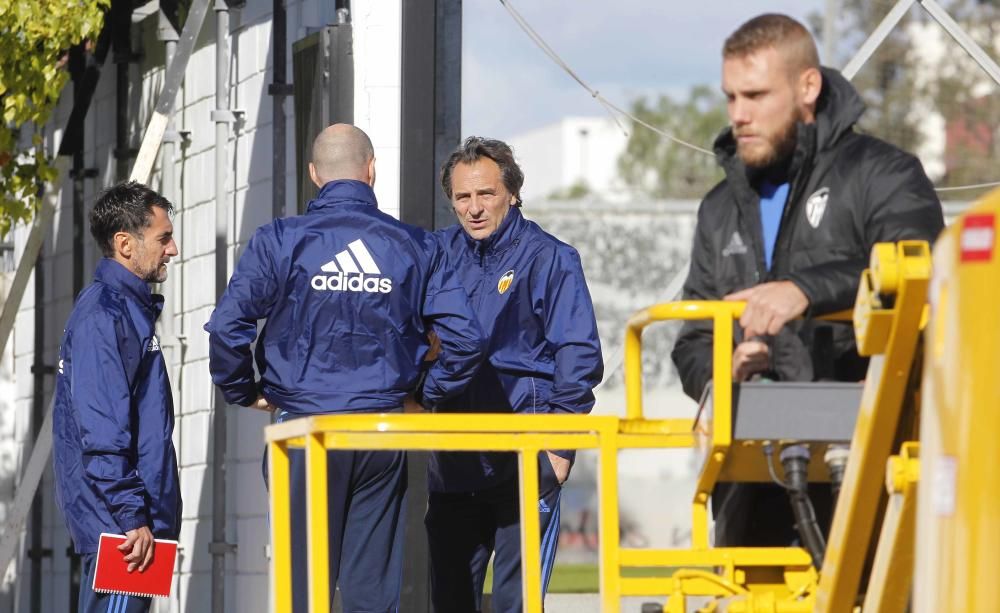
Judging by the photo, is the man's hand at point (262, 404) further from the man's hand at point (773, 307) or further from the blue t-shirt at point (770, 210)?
the man's hand at point (773, 307)

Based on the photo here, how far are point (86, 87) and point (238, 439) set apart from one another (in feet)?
9.42

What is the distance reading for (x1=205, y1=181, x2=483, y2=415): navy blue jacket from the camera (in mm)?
5625

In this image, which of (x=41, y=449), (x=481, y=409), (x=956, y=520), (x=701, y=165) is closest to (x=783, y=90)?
(x=956, y=520)

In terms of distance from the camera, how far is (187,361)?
32.7 ft

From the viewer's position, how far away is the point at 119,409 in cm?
603

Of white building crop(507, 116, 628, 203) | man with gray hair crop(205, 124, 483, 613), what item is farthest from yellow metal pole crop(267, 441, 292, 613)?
white building crop(507, 116, 628, 203)

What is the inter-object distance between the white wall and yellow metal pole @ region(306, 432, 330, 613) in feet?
11.1

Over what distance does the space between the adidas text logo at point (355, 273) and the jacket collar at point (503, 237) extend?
1.80 feet

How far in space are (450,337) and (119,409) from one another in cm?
119

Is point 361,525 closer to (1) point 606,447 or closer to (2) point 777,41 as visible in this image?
(1) point 606,447

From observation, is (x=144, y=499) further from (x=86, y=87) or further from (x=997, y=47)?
(x=997, y=47)

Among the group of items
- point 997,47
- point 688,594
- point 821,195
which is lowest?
point 688,594

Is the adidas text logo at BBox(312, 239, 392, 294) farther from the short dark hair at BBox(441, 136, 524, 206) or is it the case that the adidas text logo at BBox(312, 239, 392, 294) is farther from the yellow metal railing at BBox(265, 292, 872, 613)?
the yellow metal railing at BBox(265, 292, 872, 613)

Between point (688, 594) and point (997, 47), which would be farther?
point (997, 47)
